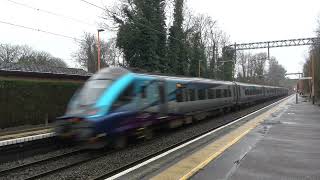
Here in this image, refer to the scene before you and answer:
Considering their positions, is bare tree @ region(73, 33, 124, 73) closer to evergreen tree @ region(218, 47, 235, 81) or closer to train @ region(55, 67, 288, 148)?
evergreen tree @ region(218, 47, 235, 81)

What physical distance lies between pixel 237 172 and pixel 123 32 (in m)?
33.7

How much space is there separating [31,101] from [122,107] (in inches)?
411

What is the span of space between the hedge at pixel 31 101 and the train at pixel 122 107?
7.66 meters

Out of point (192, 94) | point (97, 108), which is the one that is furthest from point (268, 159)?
point (192, 94)

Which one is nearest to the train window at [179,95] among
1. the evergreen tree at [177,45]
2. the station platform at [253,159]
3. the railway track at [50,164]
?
the station platform at [253,159]

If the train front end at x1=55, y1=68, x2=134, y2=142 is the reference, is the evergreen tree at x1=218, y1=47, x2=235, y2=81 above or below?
above

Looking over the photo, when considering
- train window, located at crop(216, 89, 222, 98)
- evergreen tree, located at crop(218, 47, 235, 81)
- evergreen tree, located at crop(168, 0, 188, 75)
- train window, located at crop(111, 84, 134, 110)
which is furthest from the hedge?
evergreen tree, located at crop(218, 47, 235, 81)

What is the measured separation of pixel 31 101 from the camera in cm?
2127

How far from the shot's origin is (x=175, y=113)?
17.5 meters

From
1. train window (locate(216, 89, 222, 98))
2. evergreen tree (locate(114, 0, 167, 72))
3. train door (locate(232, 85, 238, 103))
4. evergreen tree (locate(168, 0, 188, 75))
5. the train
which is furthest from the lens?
evergreen tree (locate(168, 0, 188, 75))

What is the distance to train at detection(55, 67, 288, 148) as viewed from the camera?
11.6 m

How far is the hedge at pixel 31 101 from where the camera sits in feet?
64.1

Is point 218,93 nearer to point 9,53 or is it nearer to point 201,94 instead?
point 201,94

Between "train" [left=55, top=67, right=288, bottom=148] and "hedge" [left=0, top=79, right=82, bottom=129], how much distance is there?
7655mm
